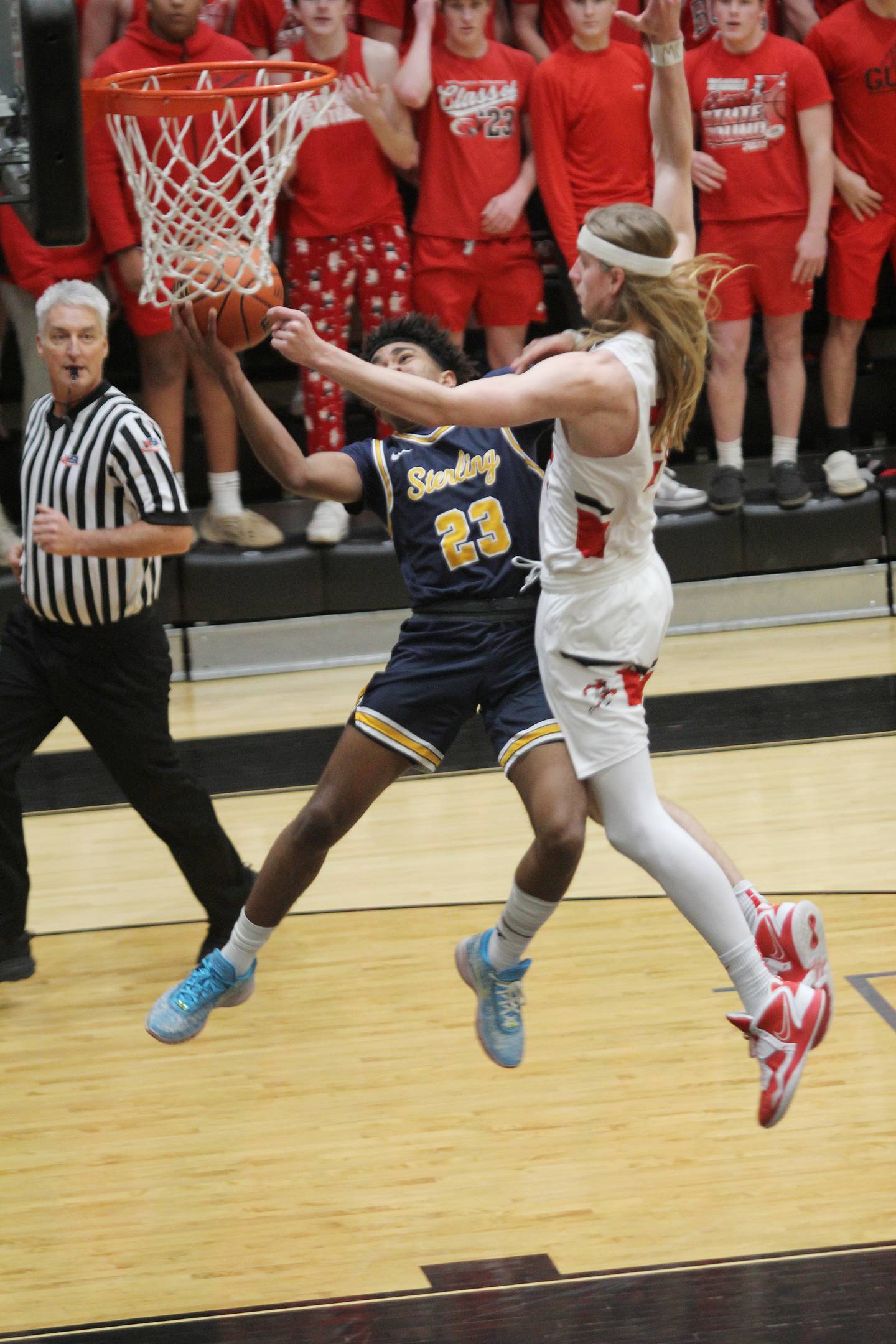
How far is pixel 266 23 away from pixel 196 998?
5.59 meters

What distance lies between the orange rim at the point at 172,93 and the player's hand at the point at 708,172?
4.56 metres

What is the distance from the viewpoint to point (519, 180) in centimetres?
816

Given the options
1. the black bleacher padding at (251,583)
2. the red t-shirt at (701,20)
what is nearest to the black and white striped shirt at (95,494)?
the black bleacher padding at (251,583)

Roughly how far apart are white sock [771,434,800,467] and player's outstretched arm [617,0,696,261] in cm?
475

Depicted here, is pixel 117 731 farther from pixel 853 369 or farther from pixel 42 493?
pixel 853 369

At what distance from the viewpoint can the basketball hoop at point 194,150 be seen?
3762mm

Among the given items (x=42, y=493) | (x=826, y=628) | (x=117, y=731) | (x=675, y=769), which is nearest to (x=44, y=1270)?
(x=117, y=731)

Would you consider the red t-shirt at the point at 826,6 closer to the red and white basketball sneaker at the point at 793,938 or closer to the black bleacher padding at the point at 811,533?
the black bleacher padding at the point at 811,533

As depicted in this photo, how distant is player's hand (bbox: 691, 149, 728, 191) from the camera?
8.11m

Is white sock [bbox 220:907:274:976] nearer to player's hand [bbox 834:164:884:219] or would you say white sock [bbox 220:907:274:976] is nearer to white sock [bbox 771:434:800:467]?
white sock [bbox 771:434:800:467]

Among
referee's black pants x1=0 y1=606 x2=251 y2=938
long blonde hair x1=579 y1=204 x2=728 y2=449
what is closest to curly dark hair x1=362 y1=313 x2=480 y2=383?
long blonde hair x1=579 y1=204 x2=728 y2=449

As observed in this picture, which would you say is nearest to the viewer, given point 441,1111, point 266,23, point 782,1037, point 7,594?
point 782,1037

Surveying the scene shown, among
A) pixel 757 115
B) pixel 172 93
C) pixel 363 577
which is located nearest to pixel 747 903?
pixel 172 93

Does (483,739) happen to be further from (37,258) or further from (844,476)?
(37,258)
